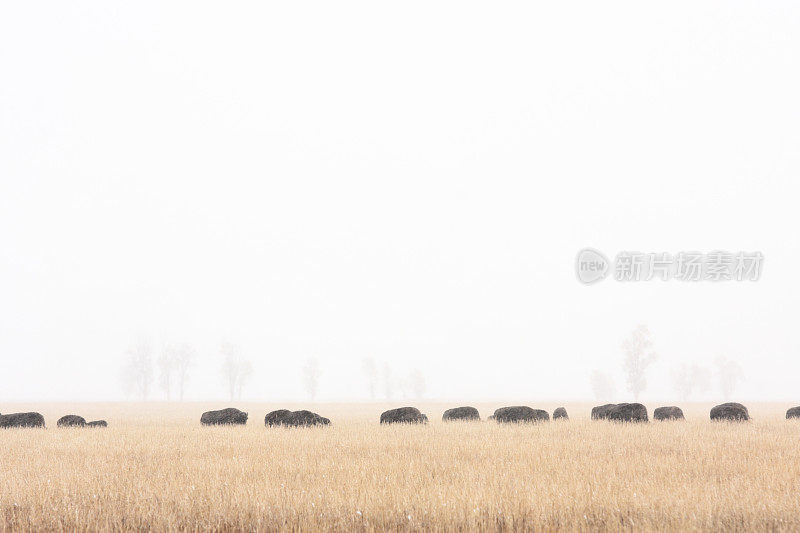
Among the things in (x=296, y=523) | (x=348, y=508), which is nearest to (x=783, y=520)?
(x=348, y=508)

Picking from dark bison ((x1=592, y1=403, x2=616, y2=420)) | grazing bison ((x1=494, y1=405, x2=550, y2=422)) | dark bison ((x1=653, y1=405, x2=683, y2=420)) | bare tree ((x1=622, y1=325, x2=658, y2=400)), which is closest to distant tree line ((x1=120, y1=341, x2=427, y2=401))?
bare tree ((x1=622, y1=325, x2=658, y2=400))

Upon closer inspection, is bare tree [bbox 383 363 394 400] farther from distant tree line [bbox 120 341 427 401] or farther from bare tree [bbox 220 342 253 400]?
bare tree [bbox 220 342 253 400]

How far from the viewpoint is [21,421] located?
2336 centimetres

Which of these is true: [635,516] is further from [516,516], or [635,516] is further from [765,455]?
[765,455]

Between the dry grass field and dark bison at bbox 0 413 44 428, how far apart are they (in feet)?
33.7

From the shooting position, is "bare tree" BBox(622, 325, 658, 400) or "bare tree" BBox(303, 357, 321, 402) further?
"bare tree" BBox(303, 357, 321, 402)

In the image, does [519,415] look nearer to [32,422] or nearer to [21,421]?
[32,422]

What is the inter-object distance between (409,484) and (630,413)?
1698 cm

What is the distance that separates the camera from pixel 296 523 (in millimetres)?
6918

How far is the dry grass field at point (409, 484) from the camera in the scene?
271 inches

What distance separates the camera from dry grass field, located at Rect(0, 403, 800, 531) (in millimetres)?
6887

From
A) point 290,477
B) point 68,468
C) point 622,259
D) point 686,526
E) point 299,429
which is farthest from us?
point 622,259

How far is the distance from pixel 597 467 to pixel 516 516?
4201 mm

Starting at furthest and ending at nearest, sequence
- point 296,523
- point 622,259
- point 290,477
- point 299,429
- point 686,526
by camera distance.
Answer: point 622,259
point 299,429
point 290,477
point 296,523
point 686,526
